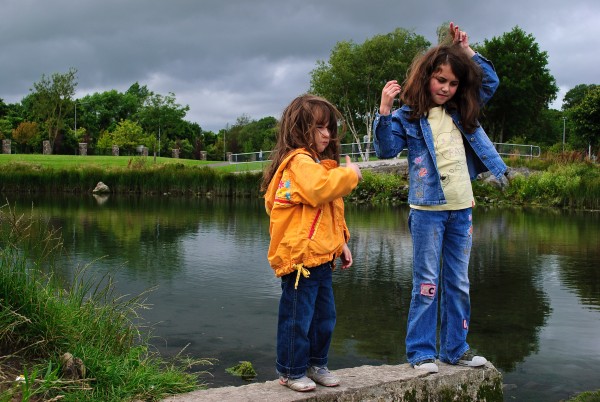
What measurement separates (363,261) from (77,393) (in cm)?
569

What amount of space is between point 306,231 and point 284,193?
18cm

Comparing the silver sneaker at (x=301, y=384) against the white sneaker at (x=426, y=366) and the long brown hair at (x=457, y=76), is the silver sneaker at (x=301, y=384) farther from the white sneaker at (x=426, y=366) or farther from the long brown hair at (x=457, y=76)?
the long brown hair at (x=457, y=76)

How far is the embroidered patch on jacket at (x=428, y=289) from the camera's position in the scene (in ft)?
9.41

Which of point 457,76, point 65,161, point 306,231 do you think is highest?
point 457,76

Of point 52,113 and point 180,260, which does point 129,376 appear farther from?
point 52,113

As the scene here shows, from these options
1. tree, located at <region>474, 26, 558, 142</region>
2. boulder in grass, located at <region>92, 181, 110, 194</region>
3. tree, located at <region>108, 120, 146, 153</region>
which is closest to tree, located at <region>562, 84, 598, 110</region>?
tree, located at <region>474, 26, 558, 142</region>

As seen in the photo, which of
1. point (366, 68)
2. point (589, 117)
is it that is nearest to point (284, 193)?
point (589, 117)

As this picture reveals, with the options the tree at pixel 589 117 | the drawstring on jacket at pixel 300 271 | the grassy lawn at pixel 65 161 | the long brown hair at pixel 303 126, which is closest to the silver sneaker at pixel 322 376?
the drawstring on jacket at pixel 300 271

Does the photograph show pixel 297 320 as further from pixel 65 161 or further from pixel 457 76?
pixel 65 161

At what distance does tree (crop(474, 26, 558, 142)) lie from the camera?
121 ft

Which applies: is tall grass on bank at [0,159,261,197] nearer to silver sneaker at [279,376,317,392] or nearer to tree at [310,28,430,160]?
tree at [310,28,430,160]

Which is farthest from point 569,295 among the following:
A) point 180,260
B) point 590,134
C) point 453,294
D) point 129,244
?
point 590,134

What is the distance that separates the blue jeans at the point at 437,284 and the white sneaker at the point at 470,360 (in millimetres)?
25

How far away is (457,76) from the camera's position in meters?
2.96
